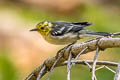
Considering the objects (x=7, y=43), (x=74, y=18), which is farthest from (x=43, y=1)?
(x=7, y=43)

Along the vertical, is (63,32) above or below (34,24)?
above

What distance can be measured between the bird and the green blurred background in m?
1.70

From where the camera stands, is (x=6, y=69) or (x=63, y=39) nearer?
(x=63, y=39)

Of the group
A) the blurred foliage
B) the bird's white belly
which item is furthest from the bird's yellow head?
the blurred foliage

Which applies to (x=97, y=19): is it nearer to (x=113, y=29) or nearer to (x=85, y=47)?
(x=113, y=29)

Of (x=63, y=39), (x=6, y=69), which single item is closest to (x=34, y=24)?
(x=6, y=69)

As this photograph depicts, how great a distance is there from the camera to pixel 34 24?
9391 mm

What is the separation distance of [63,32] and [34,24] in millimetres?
5467

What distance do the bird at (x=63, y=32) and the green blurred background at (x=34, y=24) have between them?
5.58ft

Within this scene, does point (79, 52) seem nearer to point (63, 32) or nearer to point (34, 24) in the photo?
point (63, 32)

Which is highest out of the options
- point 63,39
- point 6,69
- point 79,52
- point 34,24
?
point 79,52

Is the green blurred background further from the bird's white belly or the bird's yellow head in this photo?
the bird's white belly

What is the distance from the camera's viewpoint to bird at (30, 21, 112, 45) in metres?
3.76

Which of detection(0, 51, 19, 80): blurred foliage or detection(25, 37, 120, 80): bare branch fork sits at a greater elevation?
detection(25, 37, 120, 80): bare branch fork
